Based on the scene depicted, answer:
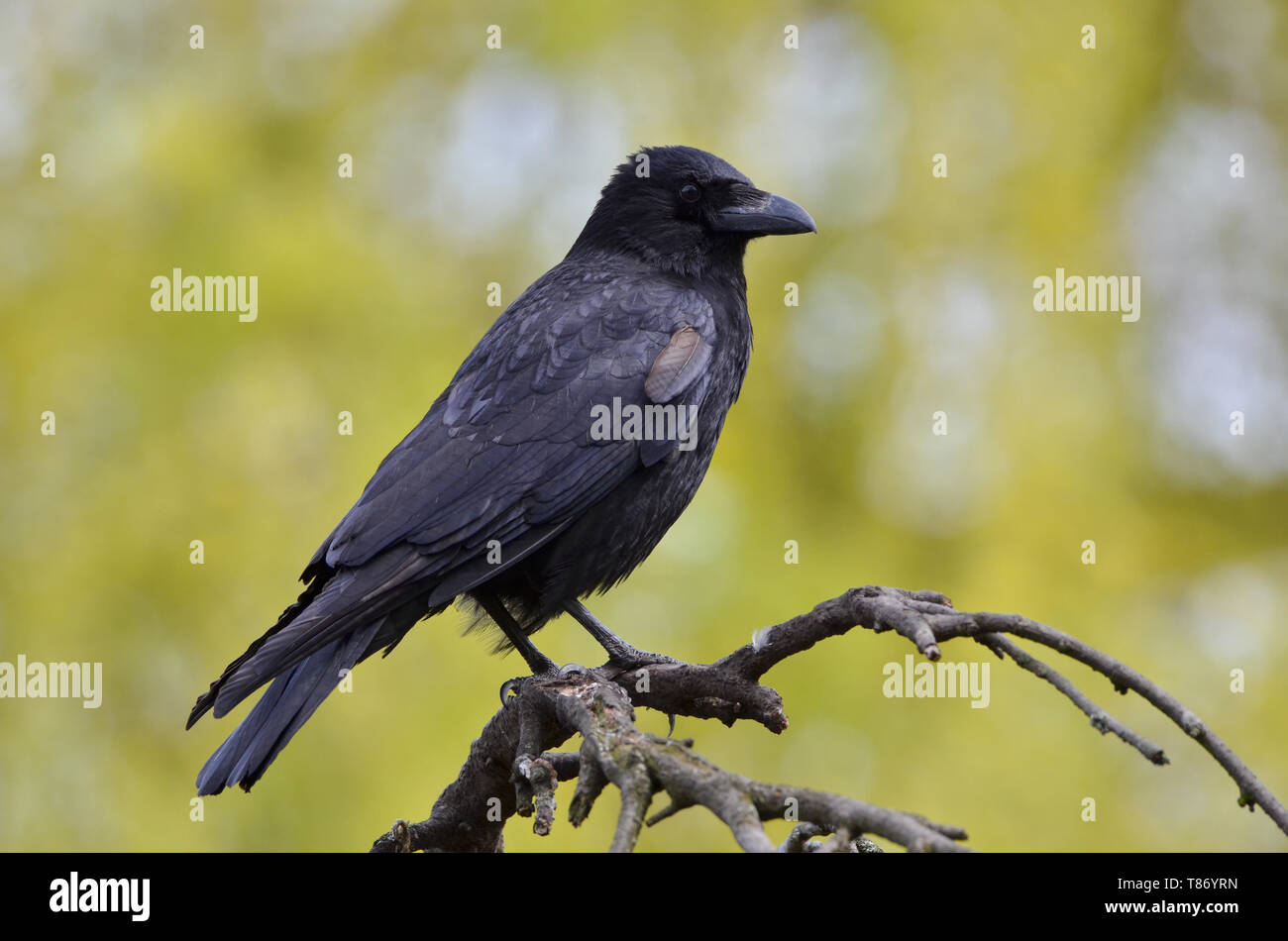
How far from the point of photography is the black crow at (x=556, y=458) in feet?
10.9

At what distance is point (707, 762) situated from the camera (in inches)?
84.8

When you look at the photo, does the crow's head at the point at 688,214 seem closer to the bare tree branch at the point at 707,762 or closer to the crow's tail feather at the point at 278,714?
the bare tree branch at the point at 707,762

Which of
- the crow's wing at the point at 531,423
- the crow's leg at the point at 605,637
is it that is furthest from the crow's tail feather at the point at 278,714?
the crow's leg at the point at 605,637

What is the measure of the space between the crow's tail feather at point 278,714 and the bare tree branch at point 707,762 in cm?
36

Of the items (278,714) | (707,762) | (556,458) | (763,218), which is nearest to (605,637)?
(556,458)

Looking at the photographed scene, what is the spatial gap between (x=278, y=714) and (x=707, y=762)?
1441 mm

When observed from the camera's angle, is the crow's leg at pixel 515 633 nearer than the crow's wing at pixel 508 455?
No

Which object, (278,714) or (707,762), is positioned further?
(278,714)

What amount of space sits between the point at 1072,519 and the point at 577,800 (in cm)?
551

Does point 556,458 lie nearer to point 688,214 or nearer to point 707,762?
point 688,214

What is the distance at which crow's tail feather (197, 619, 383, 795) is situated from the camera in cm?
306
